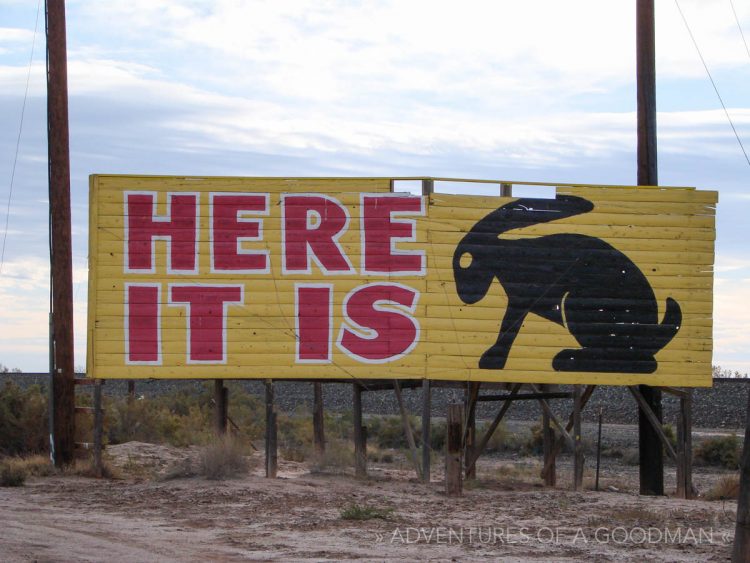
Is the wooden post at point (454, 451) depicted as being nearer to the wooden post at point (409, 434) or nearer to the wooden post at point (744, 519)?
the wooden post at point (409, 434)

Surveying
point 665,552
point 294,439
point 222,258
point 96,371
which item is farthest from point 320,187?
point 294,439

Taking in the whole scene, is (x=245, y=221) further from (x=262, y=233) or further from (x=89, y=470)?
→ (x=89, y=470)

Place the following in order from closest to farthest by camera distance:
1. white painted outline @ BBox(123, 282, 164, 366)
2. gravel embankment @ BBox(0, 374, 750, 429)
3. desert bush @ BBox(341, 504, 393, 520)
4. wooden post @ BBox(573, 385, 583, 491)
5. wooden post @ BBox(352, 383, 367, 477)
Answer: desert bush @ BBox(341, 504, 393, 520)
white painted outline @ BBox(123, 282, 164, 366)
wooden post @ BBox(573, 385, 583, 491)
wooden post @ BBox(352, 383, 367, 477)
gravel embankment @ BBox(0, 374, 750, 429)

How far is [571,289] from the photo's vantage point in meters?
17.6

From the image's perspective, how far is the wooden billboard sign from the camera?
683 inches

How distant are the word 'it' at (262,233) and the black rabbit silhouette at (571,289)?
3.88 feet

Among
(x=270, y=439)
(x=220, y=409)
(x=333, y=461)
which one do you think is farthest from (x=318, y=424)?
(x=270, y=439)

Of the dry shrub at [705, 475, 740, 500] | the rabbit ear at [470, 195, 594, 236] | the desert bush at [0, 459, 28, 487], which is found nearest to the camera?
the desert bush at [0, 459, 28, 487]

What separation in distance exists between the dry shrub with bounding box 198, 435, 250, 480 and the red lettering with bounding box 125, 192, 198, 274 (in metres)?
3.05

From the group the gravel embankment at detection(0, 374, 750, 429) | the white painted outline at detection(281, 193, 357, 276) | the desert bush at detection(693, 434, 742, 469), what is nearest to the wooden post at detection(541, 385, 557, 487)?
the white painted outline at detection(281, 193, 357, 276)

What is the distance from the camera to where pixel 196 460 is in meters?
17.8

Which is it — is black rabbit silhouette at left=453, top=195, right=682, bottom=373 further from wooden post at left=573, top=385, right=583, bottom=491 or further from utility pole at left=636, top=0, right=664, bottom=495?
utility pole at left=636, top=0, right=664, bottom=495

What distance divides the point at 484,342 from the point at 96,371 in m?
6.71

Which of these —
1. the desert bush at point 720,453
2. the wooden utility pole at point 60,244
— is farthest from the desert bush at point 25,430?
the desert bush at point 720,453
